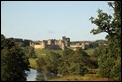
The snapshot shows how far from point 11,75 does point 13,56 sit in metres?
5.56

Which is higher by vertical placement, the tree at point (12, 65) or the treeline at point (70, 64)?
the tree at point (12, 65)

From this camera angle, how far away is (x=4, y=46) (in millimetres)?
61844

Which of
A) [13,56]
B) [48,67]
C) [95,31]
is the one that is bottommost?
[48,67]

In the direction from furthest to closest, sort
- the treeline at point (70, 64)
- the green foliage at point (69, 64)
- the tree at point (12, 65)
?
the green foliage at point (69, 64) → the treeline at point (70, 64) → the tree at point (12, 65)

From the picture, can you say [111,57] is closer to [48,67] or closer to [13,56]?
[13,56]

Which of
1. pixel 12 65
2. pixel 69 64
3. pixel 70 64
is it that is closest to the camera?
pixel 12 65

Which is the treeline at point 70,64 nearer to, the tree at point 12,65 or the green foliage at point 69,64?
the green foliage at point 69,64

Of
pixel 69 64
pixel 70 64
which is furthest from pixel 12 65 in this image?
pixel 69 64

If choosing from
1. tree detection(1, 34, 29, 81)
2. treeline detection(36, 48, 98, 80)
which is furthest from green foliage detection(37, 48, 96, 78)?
tree detection(1, 34, 29, 81)

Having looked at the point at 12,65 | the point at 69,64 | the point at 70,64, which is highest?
the point at 12,65

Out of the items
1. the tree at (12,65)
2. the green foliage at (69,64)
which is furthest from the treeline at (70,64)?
the tree at (12,65)

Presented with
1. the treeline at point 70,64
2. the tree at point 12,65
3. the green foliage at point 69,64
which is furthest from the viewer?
the green foliage at point 69,64

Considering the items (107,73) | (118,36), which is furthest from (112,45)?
(107,73)

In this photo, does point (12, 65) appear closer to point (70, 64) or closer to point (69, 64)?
point (70, 64)
